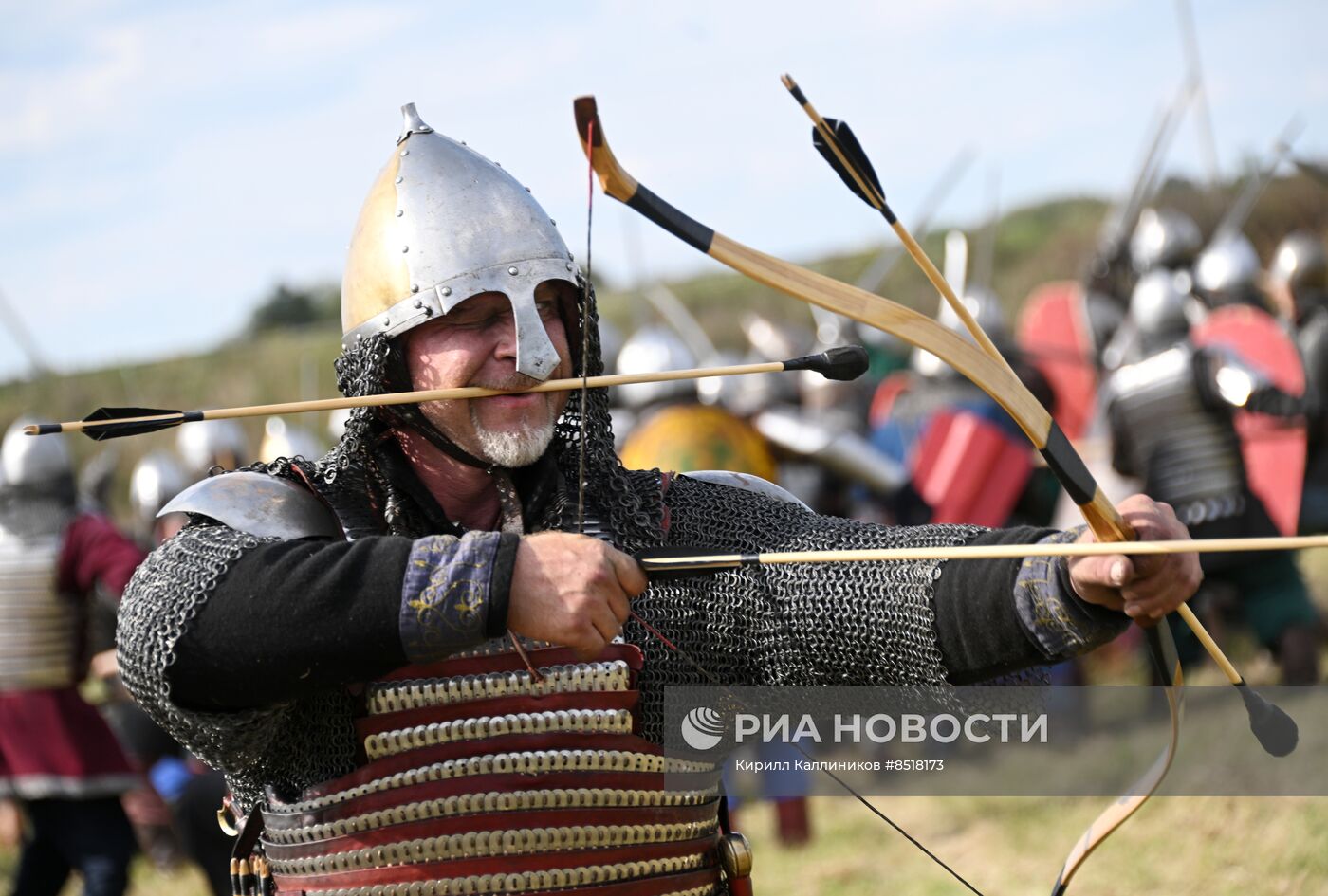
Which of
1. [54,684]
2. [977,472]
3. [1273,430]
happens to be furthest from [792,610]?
[1273,430]

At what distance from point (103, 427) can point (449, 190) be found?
654 mm

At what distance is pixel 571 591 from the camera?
2088 mm

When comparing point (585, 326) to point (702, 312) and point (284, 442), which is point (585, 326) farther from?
point (702, 312)

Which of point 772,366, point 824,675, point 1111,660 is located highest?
point 772,366

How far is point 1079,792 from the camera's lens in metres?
6.41

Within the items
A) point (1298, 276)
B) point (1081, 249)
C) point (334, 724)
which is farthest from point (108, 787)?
point (1081, 249)

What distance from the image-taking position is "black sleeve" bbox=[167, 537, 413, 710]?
2145 millimetres

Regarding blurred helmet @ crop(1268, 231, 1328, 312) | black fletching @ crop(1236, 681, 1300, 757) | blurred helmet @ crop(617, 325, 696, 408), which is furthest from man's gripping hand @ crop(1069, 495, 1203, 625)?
blurred helmet @ crop(1268, 231, 1328, 312)

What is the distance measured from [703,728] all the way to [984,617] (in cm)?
49

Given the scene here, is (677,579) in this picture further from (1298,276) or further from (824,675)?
(1298,276)

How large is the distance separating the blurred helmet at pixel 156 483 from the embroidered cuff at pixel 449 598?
727 cm

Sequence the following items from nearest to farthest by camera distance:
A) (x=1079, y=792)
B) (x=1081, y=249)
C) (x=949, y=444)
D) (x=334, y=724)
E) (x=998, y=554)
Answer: (x=998, y=554)
(x=334, y=724)
(x=1079, y=792)
(x=949, y=444)
(x=1081, y=249)

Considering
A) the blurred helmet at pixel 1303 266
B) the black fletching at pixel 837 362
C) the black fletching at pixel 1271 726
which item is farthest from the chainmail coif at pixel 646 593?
the blurred helmet at pixel 1303 266

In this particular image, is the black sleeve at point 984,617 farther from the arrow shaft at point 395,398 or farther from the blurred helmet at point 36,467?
the blurred helmet at point 36,467
